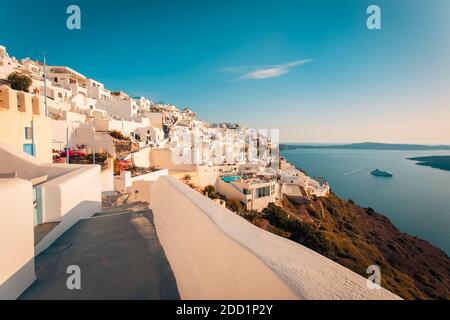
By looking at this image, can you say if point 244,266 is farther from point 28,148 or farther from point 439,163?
point 439,163

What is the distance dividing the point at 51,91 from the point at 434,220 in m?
64.2


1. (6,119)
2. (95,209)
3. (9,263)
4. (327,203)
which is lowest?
(327,203)

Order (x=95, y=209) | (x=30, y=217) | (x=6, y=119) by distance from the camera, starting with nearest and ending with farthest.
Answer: (x=30, y=217) < (x=95, y=209) < (x=6, y=119)

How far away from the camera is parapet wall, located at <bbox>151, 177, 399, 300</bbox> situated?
1.29m

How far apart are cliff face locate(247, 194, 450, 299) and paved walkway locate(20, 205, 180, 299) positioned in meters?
17.1

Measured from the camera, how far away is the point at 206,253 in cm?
222

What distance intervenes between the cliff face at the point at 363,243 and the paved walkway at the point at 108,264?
17055 mm

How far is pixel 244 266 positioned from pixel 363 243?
31.7 m

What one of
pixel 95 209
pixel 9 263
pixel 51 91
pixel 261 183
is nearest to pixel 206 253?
pixel 9 263

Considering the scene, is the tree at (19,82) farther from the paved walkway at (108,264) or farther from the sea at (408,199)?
the sea at (408,199)

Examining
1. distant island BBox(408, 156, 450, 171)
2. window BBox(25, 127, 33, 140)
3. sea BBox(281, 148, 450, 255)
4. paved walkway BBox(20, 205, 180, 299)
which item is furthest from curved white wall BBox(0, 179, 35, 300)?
distant island BBox(408, 156, 450, 171)

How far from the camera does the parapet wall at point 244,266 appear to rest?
1289 mm

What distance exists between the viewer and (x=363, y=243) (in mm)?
28125
